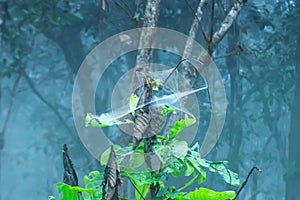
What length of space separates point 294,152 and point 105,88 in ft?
5.56

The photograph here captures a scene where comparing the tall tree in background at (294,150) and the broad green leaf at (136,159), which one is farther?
the tall tree in background at (294,150)

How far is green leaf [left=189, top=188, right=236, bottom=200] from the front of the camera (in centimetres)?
102

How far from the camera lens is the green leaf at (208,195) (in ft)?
3.35

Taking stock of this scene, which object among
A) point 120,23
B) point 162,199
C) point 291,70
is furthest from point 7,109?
point 162,199

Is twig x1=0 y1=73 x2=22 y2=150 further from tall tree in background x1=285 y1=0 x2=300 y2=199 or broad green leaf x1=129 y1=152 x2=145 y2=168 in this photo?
broad green leaf x1=129 y1=152 x2=145 y2=168

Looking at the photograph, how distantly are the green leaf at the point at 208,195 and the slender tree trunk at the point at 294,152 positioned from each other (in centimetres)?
337

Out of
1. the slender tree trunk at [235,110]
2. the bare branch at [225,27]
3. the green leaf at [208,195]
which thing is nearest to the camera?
the green leaf at [208,195]

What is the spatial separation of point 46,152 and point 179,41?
164 cm

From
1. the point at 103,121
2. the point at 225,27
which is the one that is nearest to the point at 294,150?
the point at 225,27

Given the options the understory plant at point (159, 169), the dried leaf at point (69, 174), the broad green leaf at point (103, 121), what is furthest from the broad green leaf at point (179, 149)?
the dried leaf at point (69, 174)

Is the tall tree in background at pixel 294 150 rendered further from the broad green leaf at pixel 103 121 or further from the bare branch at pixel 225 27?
the broad green leaf at pixel 103 121

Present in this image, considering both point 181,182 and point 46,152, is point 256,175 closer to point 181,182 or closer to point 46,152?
point 181,182

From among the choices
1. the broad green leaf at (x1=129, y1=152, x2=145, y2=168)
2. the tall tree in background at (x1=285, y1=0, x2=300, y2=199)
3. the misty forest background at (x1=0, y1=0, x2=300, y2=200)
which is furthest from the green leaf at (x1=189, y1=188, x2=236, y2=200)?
the tall tree in background at (x1=285, y1=0, x2=300, y2=199)

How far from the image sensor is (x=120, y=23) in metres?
3.83
